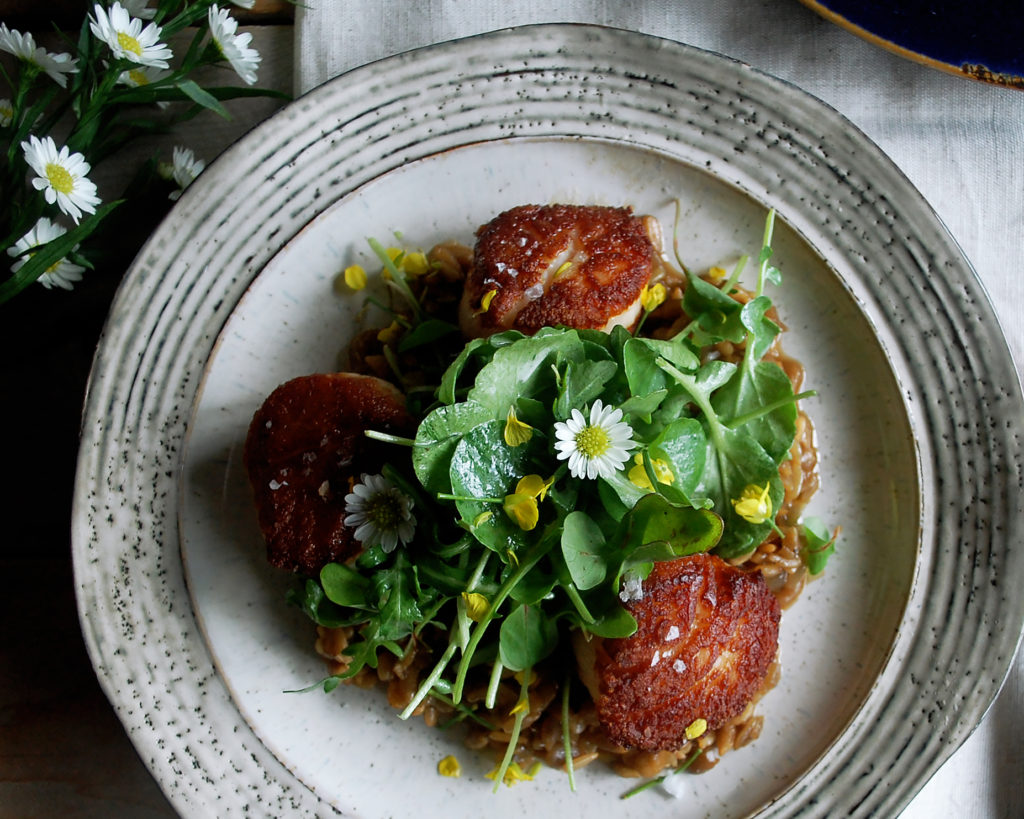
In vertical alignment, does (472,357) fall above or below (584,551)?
above

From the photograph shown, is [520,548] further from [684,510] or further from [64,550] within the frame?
[64,550]

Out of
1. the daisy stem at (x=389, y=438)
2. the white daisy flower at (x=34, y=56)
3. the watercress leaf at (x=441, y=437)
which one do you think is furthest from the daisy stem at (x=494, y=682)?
the white daisy flower at (x=34, y=56)

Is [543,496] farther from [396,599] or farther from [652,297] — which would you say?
[652,297]

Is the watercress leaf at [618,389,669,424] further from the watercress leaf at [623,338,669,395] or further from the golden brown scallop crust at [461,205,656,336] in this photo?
the golden brown scallop crust at [461,205,656,336]

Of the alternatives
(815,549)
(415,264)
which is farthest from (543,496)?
(815,549)

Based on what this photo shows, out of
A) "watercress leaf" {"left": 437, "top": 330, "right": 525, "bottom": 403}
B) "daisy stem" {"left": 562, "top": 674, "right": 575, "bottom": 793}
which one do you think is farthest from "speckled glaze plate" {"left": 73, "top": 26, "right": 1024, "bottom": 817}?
"watercress leaf" {"left": 437, "top": 330, "right": 525, "bottom": 403}

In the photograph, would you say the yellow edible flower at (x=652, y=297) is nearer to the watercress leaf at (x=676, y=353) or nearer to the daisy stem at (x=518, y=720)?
the watercress leaf at (x=676, y=353)
